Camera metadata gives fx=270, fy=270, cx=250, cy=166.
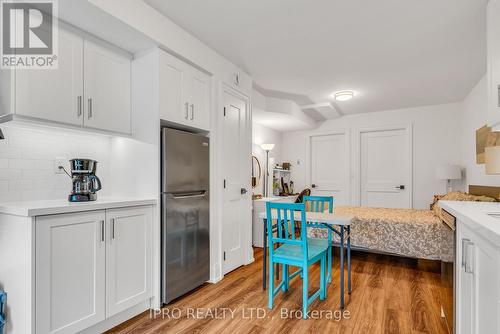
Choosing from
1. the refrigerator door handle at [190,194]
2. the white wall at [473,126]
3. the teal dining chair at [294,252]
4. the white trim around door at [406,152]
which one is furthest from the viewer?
the white trim around door at [406,152]

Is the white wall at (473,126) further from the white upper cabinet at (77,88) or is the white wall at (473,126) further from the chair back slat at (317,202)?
the white upper cabinet at (77,88)

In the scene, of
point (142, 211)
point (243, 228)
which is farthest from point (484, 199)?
point (142, 211)

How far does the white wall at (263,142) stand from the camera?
17.3 feet

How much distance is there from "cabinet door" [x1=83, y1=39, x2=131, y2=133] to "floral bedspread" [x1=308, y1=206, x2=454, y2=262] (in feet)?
9.20

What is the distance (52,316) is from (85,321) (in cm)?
23

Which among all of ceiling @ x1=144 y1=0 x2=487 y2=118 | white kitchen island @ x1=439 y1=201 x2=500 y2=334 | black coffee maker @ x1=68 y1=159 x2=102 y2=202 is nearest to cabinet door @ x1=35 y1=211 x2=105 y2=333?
black coffee maker @ x1=68 y1=159 x2=102 y2=202

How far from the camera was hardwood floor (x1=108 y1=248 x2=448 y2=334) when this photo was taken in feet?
6.54

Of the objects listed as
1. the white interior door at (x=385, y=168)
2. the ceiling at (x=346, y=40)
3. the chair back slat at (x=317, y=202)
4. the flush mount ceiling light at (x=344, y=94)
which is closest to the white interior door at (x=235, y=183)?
the ceiling at (x=346, y=40)

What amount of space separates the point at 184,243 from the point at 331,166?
170 inches

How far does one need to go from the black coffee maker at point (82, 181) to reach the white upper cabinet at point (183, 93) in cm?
71

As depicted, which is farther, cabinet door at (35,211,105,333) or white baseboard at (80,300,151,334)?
white baseboard at (80,300,151,334)

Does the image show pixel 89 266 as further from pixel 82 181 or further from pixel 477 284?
pixel 477 284

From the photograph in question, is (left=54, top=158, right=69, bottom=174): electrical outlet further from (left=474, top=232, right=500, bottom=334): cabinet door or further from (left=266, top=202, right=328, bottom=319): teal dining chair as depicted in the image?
(left=474, top=232, right=500, bottom=334): cabinet door

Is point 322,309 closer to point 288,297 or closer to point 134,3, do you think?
point 288,297
